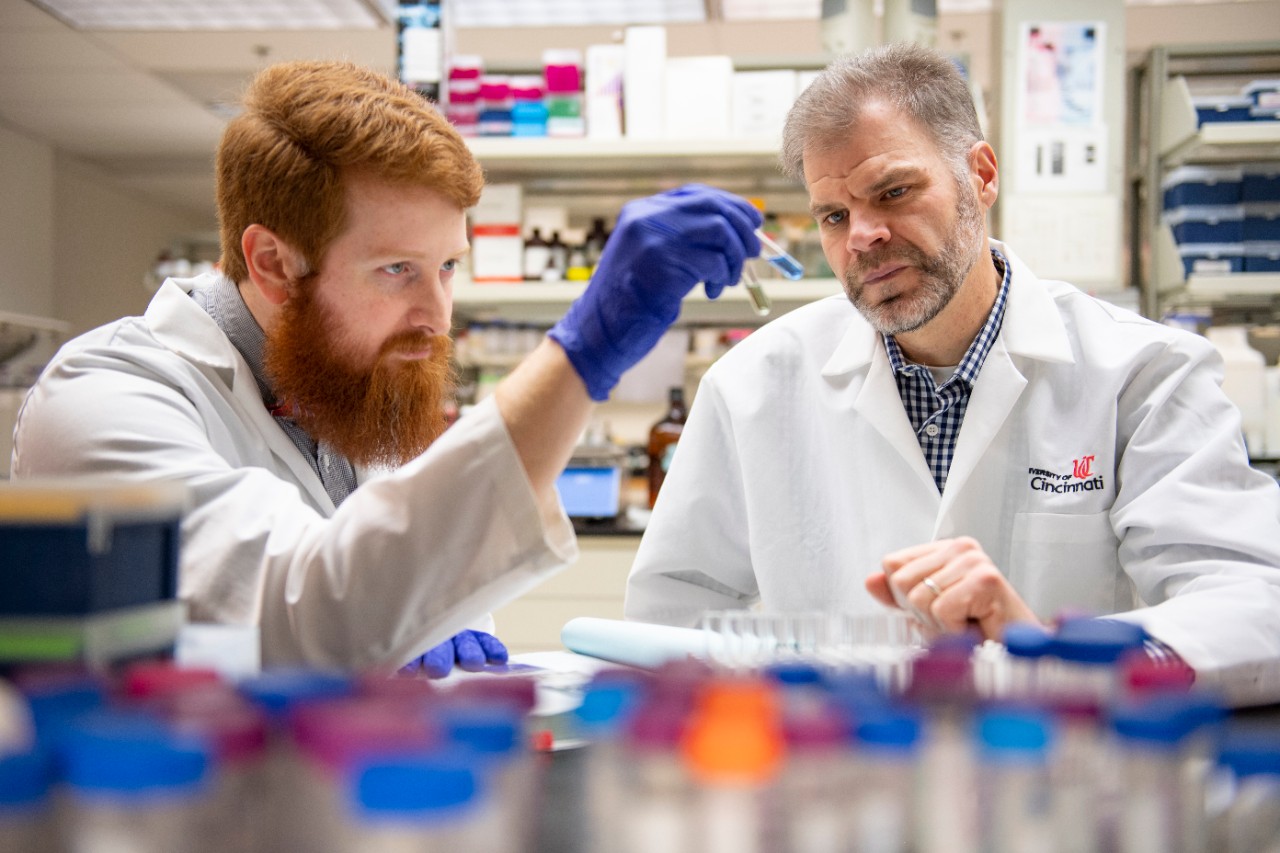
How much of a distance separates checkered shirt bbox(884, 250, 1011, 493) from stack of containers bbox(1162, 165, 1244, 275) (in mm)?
2199

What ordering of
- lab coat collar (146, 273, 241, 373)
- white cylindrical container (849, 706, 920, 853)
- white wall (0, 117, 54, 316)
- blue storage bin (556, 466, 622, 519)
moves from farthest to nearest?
white wall (0, 117, 54, 316)
blue storage bin (556, 466, 622, 519)
lab coat collar (146, 273, 241, 373)
white cylindrical container (849, 706, 920, 853)

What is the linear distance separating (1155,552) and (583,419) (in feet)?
2.99

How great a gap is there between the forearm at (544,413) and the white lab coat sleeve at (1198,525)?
643mm

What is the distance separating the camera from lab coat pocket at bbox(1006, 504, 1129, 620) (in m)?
1.52

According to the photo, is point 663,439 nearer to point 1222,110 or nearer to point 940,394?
point 940,394

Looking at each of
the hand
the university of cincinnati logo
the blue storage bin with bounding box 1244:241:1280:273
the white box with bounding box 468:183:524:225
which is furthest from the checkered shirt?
the blue storage bin with bounding box 1244:241:1280:273

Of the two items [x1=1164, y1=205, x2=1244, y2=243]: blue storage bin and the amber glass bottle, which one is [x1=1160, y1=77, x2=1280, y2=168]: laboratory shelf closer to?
[x1=1164, y1=205, x2=1244, y2=243]: blue storage bin

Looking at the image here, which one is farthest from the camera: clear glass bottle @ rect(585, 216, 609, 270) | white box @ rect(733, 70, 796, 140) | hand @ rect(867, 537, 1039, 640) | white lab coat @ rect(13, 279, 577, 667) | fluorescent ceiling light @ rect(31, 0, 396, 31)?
fluorescent ceiling light @ rect(31, 0, 396, 31)

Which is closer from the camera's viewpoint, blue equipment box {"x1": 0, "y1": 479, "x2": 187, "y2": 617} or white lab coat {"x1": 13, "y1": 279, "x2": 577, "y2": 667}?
blue equipment box {"x1": 0, "y1": 479, "x2": 187, "y2": 617}

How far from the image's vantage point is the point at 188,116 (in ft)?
21.4

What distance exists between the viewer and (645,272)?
0.99 meters

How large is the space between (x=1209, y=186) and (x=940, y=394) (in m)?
2.47

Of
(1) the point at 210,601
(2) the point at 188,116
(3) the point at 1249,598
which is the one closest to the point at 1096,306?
(3) the point at 1249,598

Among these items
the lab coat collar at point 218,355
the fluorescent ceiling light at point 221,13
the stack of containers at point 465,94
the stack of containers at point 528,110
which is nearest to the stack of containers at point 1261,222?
the stack of containers at point 528,110
